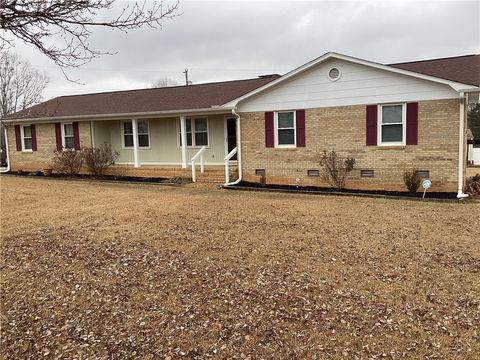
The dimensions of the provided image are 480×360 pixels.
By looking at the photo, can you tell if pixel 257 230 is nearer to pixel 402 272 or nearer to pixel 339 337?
pixel 402 272

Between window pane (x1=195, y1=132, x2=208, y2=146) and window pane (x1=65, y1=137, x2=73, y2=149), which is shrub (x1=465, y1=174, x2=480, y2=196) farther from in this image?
window pane (x1=65, y1=137, x2=73, y2=149)

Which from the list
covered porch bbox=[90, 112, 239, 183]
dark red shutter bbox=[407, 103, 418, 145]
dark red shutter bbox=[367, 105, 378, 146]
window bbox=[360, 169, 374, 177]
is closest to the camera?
dark red shutter bbox=[407, 103, 418, 145]

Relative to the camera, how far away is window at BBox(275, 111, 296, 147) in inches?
555

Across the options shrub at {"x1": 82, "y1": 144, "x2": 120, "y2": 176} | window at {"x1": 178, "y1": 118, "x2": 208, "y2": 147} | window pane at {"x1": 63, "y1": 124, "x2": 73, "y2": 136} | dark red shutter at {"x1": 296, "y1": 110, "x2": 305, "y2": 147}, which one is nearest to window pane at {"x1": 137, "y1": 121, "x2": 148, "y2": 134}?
shrub at {"x1": 82, "y1": 144, "x2": 120, "y2": 176}

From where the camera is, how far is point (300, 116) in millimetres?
13852

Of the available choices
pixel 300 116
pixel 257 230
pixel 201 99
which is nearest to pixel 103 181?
pixel 201 99

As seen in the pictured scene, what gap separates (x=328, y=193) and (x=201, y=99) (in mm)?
7699

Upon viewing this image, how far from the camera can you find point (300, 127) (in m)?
13.9

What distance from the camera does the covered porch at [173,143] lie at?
55.3ft

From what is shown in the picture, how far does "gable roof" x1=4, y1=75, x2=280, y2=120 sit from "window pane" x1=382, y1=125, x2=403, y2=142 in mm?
6223

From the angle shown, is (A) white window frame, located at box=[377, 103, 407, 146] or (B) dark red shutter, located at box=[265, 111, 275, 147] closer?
(A) white window frame, located at box=[377, 103, 407, 146]

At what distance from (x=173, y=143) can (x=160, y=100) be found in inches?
92.0

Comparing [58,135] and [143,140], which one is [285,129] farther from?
[58,135]

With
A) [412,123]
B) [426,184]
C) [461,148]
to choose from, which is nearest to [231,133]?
[412,123]
